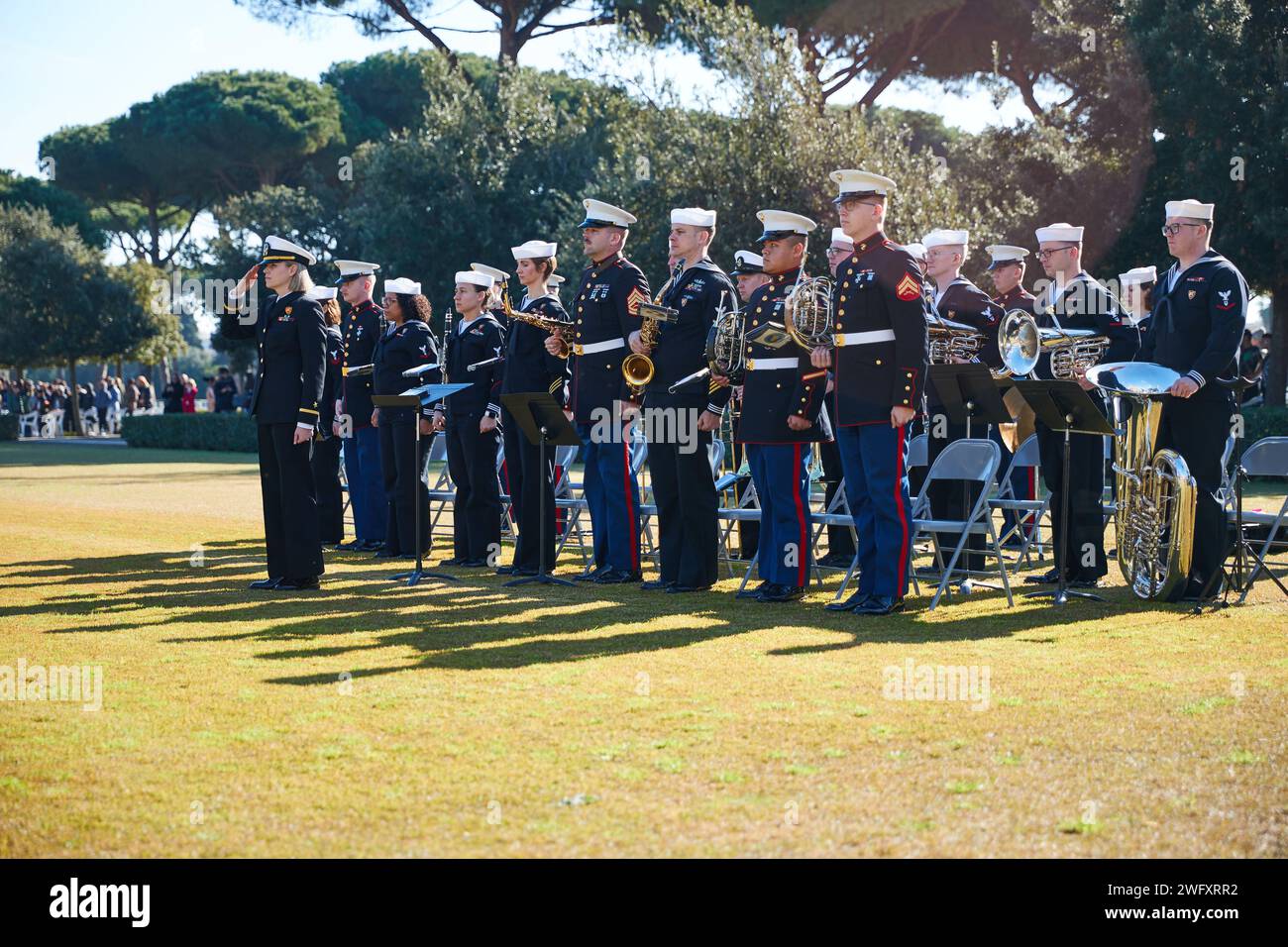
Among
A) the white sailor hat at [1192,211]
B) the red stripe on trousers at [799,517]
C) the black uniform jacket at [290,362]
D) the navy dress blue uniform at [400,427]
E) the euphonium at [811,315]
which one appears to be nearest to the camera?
the euphonium at [811,315]

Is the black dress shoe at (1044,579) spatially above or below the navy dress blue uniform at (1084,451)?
below

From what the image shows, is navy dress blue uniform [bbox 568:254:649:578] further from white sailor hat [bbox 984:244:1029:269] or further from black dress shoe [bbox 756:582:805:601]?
white sailor hat [bbox 984:244:1029:269]

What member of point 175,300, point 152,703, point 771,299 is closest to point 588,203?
point 771,299

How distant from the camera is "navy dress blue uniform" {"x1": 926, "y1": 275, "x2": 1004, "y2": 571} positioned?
1107cm

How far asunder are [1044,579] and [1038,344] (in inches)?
79.4

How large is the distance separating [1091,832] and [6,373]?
81.7 m

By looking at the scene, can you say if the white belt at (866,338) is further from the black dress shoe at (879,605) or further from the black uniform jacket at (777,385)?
the black dress shoe at (879,605)

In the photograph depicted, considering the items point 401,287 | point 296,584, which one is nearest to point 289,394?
point 296,584

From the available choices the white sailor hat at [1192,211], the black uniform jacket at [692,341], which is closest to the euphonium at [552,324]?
the black uniform jacket at [692,341]

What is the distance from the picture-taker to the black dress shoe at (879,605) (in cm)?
922

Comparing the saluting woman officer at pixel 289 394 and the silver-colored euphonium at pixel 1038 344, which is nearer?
the silver-colored euphonium at pixel 1038 344

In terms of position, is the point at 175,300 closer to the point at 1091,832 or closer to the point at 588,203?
the point at 588,203

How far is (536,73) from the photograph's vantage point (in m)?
40.5

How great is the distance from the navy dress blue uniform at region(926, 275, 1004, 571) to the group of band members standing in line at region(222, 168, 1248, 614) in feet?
0.08
